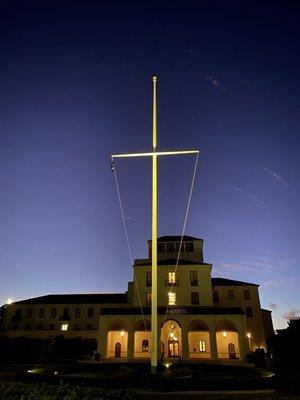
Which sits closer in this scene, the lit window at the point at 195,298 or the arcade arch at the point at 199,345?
the arcade arch at the point at 199,345

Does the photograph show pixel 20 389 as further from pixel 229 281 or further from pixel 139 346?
pixel 229 281

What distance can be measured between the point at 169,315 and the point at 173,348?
255 inches

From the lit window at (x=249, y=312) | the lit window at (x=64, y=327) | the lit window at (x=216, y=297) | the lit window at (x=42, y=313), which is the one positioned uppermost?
the lit window at (x=216, y=297)

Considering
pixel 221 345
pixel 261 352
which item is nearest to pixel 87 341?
pixel 221 345

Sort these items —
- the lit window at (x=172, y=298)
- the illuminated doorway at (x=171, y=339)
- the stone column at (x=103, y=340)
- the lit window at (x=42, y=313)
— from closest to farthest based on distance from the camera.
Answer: the stone column at (x=103, y=340) < the illuminated doorway at (x=171, y=339) < the lit window at (x=172, y=298) < the lit window at (x=42, y=313)

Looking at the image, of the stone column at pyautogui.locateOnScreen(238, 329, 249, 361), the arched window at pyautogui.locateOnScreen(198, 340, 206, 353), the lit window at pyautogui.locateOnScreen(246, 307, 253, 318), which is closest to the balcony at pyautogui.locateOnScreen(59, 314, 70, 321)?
the arched window at pyautogui.locateOnScreen(198, 340, 206, 353)

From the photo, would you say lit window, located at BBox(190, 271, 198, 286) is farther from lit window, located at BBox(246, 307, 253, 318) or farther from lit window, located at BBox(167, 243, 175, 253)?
lit window, located at BBox(246, 307, 253, 318)

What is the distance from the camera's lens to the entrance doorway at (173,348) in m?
43.2

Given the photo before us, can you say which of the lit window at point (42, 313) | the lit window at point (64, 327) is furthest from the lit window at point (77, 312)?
the lit window at point (42, 313)

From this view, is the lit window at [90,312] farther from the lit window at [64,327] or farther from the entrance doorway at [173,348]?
the entrance doorway at [173,348]

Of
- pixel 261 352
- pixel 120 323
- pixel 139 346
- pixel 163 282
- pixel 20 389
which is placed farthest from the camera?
pixel 163 282

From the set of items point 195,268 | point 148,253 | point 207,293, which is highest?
point 148,253

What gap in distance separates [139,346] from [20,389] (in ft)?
127

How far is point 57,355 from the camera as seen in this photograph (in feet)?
150
